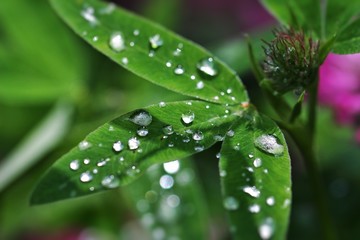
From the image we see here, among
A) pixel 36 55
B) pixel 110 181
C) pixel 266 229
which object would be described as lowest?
pixel 266 229

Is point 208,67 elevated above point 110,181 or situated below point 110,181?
above

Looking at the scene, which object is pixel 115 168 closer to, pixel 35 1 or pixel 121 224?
pixel 121 224

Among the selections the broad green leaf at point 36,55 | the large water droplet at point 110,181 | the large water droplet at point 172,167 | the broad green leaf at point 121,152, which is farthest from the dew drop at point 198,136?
the broad green leaf at point 36,55

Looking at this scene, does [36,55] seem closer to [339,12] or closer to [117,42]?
[117,42]

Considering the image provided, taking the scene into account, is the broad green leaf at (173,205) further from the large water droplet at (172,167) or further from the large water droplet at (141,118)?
the large water droplet at (141,118)

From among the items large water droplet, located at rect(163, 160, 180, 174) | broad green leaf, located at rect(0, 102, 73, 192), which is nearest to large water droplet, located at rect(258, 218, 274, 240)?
large water droplet, located at rect(163, 160, 180, 174)

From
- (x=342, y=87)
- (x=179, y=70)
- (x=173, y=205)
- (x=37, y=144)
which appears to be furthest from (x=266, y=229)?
(x=37, y=144)
